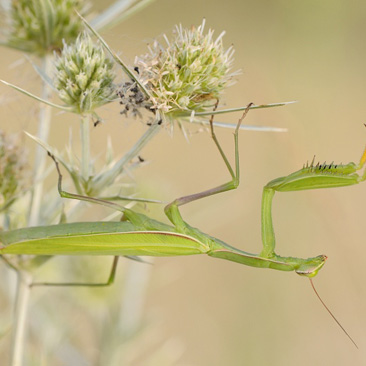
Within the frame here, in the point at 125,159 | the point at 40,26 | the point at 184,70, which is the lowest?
the point at 125,159

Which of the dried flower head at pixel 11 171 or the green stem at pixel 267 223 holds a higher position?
the dried flower head at pixel 11 171

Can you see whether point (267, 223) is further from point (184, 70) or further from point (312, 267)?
point (184, 70)

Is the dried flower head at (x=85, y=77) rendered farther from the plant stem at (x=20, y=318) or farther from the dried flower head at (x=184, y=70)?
the plant stem at (x=20, y=318)

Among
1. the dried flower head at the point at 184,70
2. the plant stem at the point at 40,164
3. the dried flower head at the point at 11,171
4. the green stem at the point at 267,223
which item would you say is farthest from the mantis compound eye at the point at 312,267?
the dried flower head at the point at 11,171

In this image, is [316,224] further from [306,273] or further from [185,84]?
[185,84]

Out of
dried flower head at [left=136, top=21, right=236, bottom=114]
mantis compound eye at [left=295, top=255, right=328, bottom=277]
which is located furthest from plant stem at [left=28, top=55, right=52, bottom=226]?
mantis compound eye at [left=295, top=255, right=328, bottom=277]

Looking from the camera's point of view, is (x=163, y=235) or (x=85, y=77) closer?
(x=85, y=77)

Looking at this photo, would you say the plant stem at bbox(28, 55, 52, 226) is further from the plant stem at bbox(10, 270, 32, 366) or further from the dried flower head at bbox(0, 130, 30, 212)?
the plant stem at bbox(10, 270, 32, 366)

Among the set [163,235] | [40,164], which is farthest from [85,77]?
[163,235]
